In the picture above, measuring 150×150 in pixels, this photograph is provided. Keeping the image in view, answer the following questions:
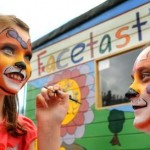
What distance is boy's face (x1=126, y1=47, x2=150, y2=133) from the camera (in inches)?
51.9

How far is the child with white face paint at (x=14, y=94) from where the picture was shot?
131 cm

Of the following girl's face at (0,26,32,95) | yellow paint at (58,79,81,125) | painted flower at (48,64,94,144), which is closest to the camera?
girl's face at (0,26,32,95)

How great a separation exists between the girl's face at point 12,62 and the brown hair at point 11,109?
0.05 m

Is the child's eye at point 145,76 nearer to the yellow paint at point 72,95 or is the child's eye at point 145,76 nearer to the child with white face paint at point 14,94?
the child with white face paint at point 14,94

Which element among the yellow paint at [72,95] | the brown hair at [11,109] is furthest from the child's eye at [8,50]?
the yellow paint at [72,95]

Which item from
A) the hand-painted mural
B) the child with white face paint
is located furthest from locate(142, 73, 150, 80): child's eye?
the hand-painted mural

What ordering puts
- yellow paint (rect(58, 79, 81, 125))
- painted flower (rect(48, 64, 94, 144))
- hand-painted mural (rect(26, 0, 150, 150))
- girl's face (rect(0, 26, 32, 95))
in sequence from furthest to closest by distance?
yellow paint (rect(58, 79, 81, 125)), painted flower (rect(48, 64, 94, 144)), hand-painted mural (rect(26, 0, 150, 150)), girl's face (rect(0, 26, 32, 95))

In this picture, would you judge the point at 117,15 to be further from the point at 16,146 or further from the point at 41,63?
the point at 16,146

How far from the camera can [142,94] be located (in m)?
1.34

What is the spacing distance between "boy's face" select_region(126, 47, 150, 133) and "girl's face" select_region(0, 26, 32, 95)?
1.55 feet

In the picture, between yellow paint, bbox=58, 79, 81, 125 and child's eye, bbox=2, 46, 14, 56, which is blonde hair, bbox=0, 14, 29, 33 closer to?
child's eye, bbox=2, 46, 14, 56

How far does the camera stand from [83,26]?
144 inches

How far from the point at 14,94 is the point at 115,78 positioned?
6.02ft

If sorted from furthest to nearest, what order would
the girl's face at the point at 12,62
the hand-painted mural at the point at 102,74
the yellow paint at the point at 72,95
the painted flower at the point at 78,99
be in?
the yellow paint at the point at 72,95
the painted flower at the point at 78,99
the hand-painted mural at the point at 102,74
the girl's face at the point at 12,62
